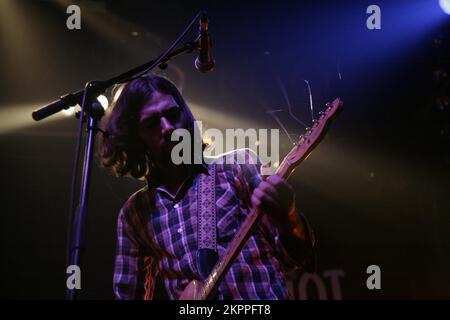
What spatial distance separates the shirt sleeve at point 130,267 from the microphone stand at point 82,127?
50cm

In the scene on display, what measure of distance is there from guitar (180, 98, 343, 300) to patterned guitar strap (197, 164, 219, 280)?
0.06 meters

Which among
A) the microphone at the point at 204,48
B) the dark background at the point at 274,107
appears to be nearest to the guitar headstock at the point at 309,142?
the microphone at the point at 204,48

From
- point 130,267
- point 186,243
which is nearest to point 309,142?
point 186,243

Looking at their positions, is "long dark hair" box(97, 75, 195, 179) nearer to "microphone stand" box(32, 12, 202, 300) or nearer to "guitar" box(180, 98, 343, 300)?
"microphone stand" box(32, 12, 202, 300)

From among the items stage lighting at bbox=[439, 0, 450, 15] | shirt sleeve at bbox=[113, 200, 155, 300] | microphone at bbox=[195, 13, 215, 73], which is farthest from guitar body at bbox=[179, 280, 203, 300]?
stage lighting at bbox=[439, 0, 450, 15]

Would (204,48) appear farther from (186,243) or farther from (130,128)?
(186,243)

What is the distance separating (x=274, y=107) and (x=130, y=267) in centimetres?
229

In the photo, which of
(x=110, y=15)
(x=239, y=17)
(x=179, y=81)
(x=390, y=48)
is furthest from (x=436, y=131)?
(x=110, y=15)

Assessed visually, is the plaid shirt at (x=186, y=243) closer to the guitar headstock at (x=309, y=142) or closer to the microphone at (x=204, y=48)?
the guitar headstock at (x=309, y=142)

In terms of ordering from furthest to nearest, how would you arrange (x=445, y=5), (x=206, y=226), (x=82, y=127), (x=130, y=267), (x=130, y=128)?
(x=445, y=5) → (x=130, y=128) → (x=130, y=267) → (x=206, y=226) → (x=82, y=127)

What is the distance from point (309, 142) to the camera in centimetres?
196

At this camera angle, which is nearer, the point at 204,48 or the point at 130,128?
the point at 204,48

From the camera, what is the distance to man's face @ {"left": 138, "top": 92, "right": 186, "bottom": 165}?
2236 millimetres

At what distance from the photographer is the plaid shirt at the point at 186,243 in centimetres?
190
